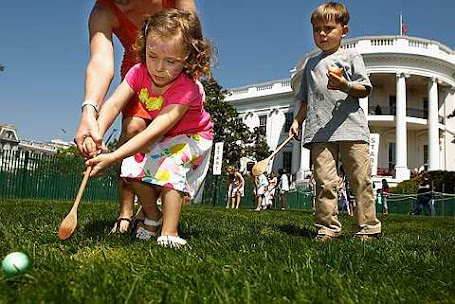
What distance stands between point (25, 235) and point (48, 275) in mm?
1209

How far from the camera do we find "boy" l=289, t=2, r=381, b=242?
4051mm

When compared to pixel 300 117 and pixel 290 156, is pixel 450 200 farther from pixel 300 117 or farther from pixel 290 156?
pixel 290 156

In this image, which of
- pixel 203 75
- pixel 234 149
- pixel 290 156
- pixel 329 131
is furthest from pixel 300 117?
pixel 290 156

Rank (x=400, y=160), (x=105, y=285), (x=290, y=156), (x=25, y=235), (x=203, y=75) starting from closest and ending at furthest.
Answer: (x=105, y=285) < (x=25, y=235) < (x=203, y=75) < (x=400, y=160) < (x=290, y=156)

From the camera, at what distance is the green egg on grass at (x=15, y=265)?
166 cm

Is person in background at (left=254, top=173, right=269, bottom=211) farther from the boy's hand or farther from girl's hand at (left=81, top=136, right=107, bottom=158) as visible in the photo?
girl's hand at (left=81, top=136, right=107, bottom=158)

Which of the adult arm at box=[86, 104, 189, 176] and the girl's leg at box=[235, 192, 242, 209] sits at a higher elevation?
the adult arm at box=[86, 104, 189, 176]

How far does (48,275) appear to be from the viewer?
170 cm

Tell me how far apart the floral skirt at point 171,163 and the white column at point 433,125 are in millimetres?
31489

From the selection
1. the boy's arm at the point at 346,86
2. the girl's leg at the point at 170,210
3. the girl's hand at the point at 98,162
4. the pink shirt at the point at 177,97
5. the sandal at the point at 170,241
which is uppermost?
the boy's arm at the point at 346,86

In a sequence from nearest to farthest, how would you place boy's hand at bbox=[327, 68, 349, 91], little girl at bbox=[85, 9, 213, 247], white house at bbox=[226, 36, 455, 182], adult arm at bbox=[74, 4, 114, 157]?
1. adult arm at bbox=[74, 4, 114, 157]
2. little girl at bbox=[85, 9, 213, 247]
3. boy's hand at bbox=[327, 68, 349, 91]
4. white house at bbox=[226, 36, 455, 182]

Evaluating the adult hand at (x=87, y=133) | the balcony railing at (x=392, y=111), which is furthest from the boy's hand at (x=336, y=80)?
the balcony railing at (x=392, y=111)

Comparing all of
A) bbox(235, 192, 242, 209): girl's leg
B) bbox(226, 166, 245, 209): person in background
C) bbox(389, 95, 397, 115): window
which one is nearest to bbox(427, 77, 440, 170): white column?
bbox(389, 95, 397, 115): window

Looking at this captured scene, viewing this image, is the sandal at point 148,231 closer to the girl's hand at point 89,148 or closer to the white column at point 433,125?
the girl's hand at point 89,148
